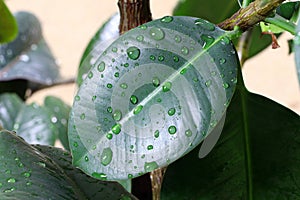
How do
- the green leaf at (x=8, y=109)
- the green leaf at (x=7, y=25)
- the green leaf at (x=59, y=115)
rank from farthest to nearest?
the green leaf at (x=8, y=109) → the green leaf at (x=59, y=115) → the green leaf at (x=7, y=25)

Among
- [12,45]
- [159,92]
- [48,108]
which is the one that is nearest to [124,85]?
[159,92]

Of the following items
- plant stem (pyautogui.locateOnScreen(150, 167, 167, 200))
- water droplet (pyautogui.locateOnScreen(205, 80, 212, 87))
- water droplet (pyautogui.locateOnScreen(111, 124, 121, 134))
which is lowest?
plant stem (pyautogui.locateOnScreen(150, 167, 167, 200))

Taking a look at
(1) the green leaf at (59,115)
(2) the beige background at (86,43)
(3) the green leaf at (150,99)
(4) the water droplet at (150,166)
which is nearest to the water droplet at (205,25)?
(3) the green leaf at (150,99)

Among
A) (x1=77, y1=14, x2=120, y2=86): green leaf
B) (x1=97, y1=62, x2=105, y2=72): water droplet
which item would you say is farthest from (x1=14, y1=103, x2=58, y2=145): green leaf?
(x1=97, y1=62, x2=105, y2=72): water droplet

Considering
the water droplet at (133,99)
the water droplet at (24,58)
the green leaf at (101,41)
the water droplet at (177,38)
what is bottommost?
the water droplet at (24,58)

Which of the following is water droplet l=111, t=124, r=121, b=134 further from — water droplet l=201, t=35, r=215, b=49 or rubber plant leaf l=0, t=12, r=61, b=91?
rubber plant leaf l=0, t=12, r=61, b=91

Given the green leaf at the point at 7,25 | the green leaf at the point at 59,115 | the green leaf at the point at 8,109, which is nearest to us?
the green leaf at the point at 7,25

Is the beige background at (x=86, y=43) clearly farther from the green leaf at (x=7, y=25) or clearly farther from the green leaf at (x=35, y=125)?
the green leaf at (x=7, y=25)

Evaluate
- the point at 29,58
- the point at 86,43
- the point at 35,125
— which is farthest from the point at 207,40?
the point at 86,43
